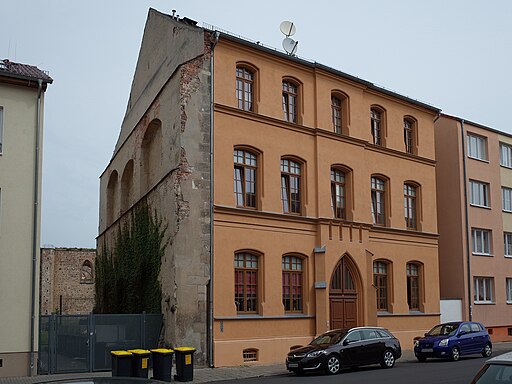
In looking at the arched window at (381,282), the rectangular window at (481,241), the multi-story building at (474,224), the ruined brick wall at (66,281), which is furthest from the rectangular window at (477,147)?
the ruined brick wall at (66,281)

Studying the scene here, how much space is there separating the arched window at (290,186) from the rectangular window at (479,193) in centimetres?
1430

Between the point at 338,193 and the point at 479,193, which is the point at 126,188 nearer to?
the point at 338,193

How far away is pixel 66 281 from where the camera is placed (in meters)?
50.6

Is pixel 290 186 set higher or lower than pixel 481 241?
higher

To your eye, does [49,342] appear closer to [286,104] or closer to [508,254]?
[286,104]

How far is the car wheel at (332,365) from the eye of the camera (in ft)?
72.3

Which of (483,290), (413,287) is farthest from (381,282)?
(483,290)

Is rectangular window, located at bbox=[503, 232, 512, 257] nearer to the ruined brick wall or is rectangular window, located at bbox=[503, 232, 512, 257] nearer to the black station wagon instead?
the black station wagon

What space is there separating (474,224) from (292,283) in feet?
50.9

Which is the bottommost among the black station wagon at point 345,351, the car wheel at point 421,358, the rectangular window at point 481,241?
the car wheel at point 421,358

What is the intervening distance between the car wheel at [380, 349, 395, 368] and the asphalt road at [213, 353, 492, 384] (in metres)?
0.24

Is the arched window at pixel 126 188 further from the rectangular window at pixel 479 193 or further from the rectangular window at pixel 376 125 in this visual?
the rectangular window at pixel 479 193

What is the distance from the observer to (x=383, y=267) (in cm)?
3228

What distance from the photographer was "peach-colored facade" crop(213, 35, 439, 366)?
84.0 ft
